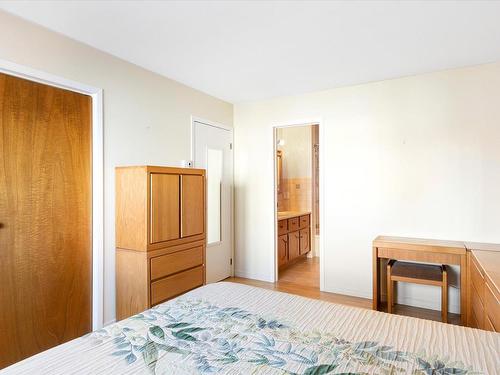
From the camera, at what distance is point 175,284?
2.63 m

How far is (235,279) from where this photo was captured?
165 inches

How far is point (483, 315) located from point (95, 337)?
91.1 inches

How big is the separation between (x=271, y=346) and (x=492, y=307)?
145 centimetres

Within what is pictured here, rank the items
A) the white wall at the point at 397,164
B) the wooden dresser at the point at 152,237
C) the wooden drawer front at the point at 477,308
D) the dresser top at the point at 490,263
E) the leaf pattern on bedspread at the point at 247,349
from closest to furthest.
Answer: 1. the leaf pattern on bedspread at the point at 247,349
2. the dresser top at the point at 490,263
3. the wooden drawer front at the point at 477,308
4. the wooden dresser at the point at 152,237
5. the white wall at the point at 397,164

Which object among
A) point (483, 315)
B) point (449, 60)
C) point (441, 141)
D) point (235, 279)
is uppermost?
point (449, 60)

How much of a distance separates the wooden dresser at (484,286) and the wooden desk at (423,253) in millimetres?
72

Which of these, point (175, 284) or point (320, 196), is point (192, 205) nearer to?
point (175, 284)

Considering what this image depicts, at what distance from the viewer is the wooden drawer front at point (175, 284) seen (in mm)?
2463

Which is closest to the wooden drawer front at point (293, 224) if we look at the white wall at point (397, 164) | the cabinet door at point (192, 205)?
the white wall at point (397, 164)

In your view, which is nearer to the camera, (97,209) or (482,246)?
(97,209)

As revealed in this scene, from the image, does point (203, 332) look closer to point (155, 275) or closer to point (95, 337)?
point (95, 337)

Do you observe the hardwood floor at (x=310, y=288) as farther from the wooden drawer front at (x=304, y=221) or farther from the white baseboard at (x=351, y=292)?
the wooden drawer front at (x=304, y=221)

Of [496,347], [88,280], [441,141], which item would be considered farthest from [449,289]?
[88,280]

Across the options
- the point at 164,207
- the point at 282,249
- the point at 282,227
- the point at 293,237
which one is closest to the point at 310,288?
the point at 282,249
